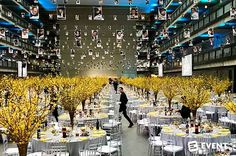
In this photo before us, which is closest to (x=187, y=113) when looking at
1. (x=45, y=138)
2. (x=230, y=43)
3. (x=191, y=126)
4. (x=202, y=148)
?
(x=191, y=126)

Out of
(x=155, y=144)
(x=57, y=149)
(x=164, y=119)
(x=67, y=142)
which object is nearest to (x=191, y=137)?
(x=155, y=144)

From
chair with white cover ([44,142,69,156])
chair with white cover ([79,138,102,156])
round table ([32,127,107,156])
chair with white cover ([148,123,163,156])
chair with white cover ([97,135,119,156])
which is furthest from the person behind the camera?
chair with white cover ([148,123,163,156])

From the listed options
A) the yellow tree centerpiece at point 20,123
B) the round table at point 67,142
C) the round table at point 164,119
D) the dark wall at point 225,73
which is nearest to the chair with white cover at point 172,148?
the round table at point 67,142

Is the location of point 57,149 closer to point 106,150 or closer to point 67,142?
point 67,142

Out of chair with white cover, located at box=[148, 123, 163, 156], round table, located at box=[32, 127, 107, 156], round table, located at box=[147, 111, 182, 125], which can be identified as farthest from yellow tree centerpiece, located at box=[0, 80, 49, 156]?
round table, located at box=[147, 111, 182, 125]

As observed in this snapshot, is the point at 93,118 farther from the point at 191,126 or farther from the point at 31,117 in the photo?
the point at 31,117

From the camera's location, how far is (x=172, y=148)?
10.1 metres

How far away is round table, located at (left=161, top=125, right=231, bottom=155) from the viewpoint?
10.3 m

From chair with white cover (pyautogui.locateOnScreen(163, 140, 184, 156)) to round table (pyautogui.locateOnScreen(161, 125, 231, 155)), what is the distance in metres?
0.09

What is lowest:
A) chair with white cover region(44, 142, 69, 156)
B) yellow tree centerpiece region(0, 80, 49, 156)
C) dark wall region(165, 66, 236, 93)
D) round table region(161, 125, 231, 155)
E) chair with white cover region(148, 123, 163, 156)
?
chair with white cover region(148, 123, 163, 156)

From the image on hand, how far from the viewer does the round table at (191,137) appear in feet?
33.9

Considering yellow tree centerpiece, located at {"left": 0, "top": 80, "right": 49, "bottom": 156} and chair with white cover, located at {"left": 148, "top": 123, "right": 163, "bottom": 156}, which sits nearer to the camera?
yellow tree centerpiece, located at {"left": 0, "top": 80, "right": 49, "bottom": 156}

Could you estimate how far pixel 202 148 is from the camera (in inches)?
369

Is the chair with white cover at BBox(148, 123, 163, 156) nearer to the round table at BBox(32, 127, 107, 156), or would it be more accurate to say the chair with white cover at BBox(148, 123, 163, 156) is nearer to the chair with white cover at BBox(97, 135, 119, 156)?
the chair with white cover at BBox(97, 135, 119, 156)
